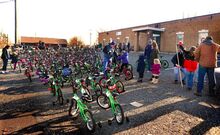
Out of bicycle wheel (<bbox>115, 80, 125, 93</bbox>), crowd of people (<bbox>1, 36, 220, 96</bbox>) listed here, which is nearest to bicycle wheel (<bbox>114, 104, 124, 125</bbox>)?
bicycle wheel (<bbox>115, 80, 125, 93</bbox>)

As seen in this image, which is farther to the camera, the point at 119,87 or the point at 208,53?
the point at 119,87

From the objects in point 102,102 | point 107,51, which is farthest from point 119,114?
point 107,51

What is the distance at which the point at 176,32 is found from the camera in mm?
30516

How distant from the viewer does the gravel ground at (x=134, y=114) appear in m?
5.70

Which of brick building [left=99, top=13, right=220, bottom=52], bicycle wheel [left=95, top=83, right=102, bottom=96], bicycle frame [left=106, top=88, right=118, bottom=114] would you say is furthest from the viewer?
brick building [left=99, top=13, right=220, bottom=52]

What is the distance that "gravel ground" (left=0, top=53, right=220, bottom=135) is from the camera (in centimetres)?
570

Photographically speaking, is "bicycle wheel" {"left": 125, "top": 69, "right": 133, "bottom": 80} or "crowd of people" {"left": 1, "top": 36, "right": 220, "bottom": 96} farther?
"bicycle wheel" {"left": 125, "top": 69, "right": 133, "bottom": 80}

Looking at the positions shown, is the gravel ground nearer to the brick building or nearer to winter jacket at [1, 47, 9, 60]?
A: winter jacket at [1, 47, 9, 60]

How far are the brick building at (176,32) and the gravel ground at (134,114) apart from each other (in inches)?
748

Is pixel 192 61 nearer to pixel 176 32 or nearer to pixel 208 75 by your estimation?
pixel 208 75

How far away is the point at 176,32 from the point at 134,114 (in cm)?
2572

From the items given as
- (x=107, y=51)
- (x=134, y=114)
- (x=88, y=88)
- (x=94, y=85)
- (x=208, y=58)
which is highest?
(x=107, y=51)

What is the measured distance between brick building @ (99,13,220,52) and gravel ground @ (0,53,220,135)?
62.4ft

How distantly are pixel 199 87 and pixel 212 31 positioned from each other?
65.1 ft
